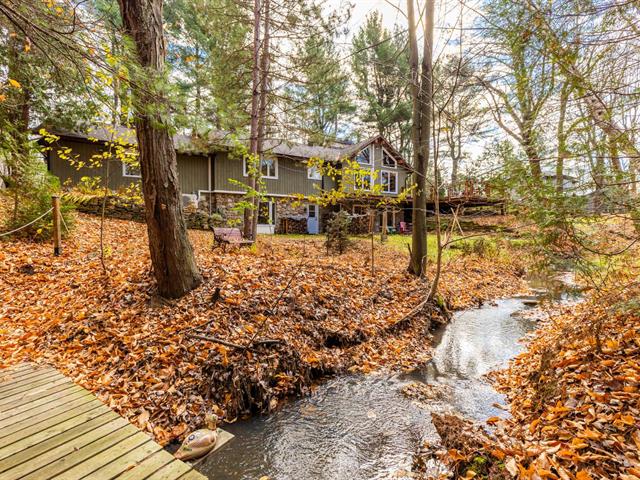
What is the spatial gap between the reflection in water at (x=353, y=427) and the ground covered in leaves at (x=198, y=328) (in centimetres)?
30

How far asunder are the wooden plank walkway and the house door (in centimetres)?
1563

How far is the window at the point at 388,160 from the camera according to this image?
2102 cm

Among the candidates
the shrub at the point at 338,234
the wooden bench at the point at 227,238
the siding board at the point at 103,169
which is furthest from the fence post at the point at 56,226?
the shrub at the point at 338,234

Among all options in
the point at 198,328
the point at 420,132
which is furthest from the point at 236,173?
the point at 198,328

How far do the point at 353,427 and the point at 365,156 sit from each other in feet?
62.0

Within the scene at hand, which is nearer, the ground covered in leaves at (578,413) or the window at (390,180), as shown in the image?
the ground covered in leaves at (578,413)

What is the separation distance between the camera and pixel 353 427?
131 inches

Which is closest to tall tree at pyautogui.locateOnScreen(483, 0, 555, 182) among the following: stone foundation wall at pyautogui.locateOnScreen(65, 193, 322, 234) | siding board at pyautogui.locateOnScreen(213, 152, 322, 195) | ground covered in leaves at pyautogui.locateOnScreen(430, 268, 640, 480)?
ground covered in leaves at pyautogui.locateOnScreen(430, 268, 640, 480)

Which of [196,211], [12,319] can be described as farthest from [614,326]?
[196,211]

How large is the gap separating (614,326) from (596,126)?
7.05 ft

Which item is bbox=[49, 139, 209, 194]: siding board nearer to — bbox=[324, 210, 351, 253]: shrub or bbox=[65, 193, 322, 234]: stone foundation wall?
bbox=[65, 193, 322, 234]: stone foundation wall

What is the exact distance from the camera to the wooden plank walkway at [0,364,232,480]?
6.91 feet

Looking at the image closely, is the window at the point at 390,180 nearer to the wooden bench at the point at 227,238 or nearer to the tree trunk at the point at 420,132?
the tree trunk at the point at 420,132

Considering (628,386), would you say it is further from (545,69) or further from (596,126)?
(545,69)
